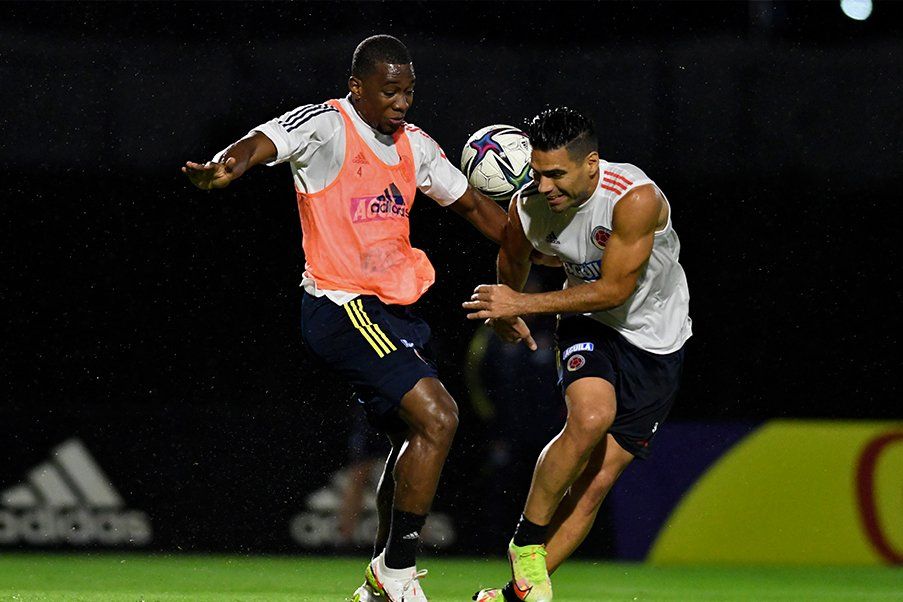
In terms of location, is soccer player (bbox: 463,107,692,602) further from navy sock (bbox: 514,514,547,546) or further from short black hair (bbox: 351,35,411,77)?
short black hair (bbox: 351,35,411,77)

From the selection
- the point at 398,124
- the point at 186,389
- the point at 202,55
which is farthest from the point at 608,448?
the point at 202,55

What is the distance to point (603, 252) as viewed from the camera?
5.52 metres

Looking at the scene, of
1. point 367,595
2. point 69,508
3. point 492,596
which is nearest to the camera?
point 492,596

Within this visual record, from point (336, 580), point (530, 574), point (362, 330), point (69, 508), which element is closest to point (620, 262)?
point (362, 330)

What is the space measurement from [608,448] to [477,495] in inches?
151

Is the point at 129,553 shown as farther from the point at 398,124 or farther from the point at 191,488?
the point at 398,124

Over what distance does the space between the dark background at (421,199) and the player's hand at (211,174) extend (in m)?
5.67

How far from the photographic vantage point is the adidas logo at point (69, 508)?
924 centimetres

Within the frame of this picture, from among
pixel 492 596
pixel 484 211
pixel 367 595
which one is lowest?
pixel 492 596

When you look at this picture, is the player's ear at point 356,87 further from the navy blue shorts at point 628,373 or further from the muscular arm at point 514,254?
the navy blue shorts at point 628,373

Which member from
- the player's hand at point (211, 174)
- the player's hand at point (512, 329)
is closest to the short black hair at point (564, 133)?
the player's hand at point (512, 329)

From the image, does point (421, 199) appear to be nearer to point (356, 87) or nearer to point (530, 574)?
point (356, 87)

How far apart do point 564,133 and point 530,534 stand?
5.24 ft

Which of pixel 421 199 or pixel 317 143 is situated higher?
pixel 317 143
